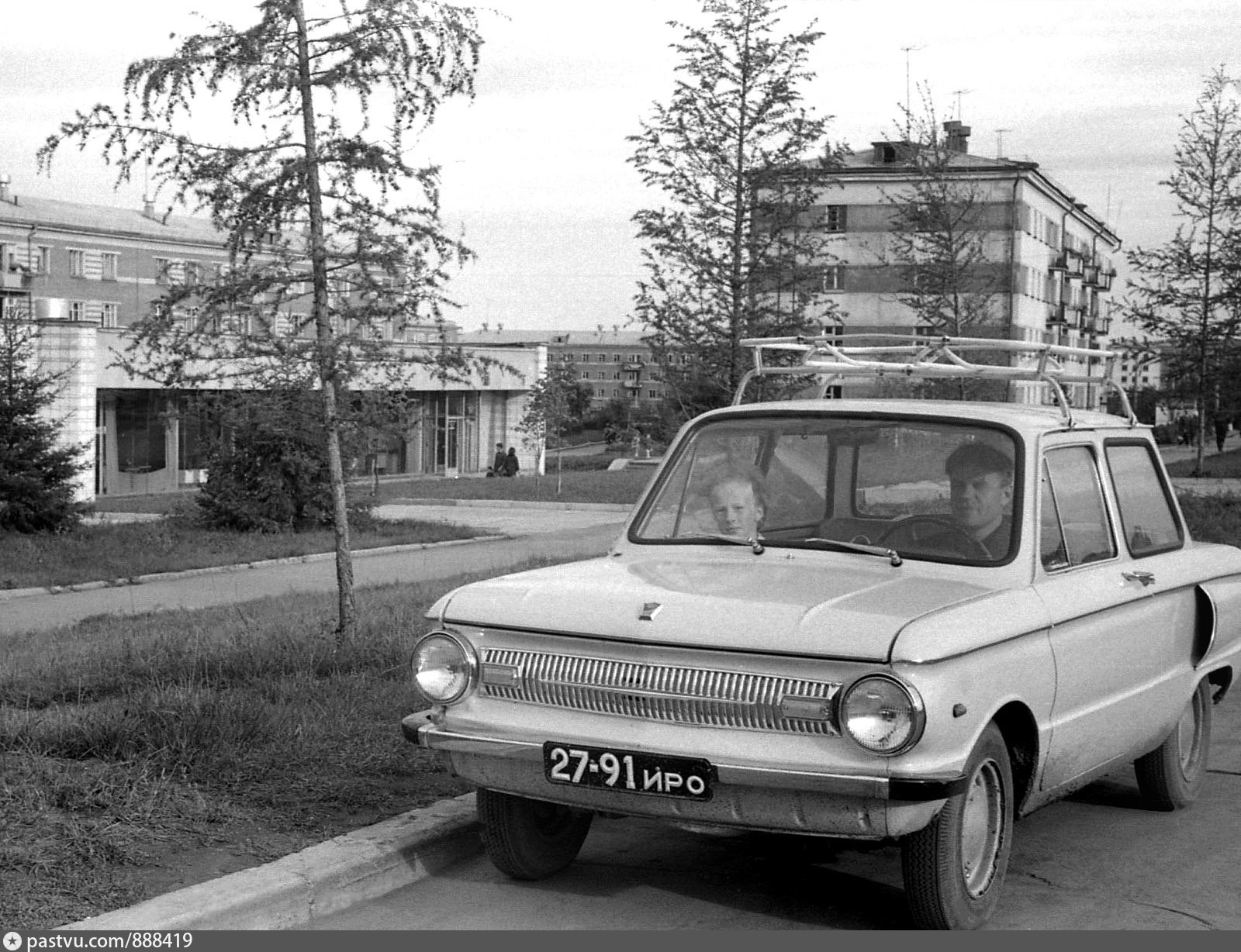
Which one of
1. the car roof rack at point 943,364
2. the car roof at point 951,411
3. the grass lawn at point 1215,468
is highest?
the car roof rack at point 943,364

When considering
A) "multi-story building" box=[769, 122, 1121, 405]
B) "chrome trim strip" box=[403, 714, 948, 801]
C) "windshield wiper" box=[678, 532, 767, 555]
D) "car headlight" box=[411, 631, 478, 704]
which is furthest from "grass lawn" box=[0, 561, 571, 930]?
"multi-story building" box=[769, 122, 1121, 405]

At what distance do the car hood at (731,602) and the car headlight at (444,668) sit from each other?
0.09m

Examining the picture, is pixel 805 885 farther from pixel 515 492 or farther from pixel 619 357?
pixel 619 357

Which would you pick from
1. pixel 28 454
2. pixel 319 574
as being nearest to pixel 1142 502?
pixel 319 574

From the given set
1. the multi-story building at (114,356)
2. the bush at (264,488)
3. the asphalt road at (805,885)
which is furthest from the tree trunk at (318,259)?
the multi-story building at (114,356)

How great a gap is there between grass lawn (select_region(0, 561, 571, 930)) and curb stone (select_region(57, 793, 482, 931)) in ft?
0.40

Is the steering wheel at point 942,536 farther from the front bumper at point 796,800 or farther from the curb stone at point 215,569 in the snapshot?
the curb stone at point 215,569

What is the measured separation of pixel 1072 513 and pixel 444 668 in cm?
262

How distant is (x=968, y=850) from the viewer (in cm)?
522

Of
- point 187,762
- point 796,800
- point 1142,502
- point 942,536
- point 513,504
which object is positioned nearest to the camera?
point 796,800

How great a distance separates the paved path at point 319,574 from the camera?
16906 millimetres

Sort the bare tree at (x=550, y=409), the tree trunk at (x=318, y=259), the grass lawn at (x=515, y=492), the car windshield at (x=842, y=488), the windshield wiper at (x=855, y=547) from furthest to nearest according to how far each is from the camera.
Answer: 1. the bare tree at (x=550, y=409)
2. the grass lawn at (x=515, y=492)
3. the tree trunk at (x=318, y=259)
4. the car windshield at (x=842, y=488)
5. the windshield wiper at (x=855, y=547)

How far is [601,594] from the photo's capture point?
214 inches

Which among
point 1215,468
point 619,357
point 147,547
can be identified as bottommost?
point 147,547
